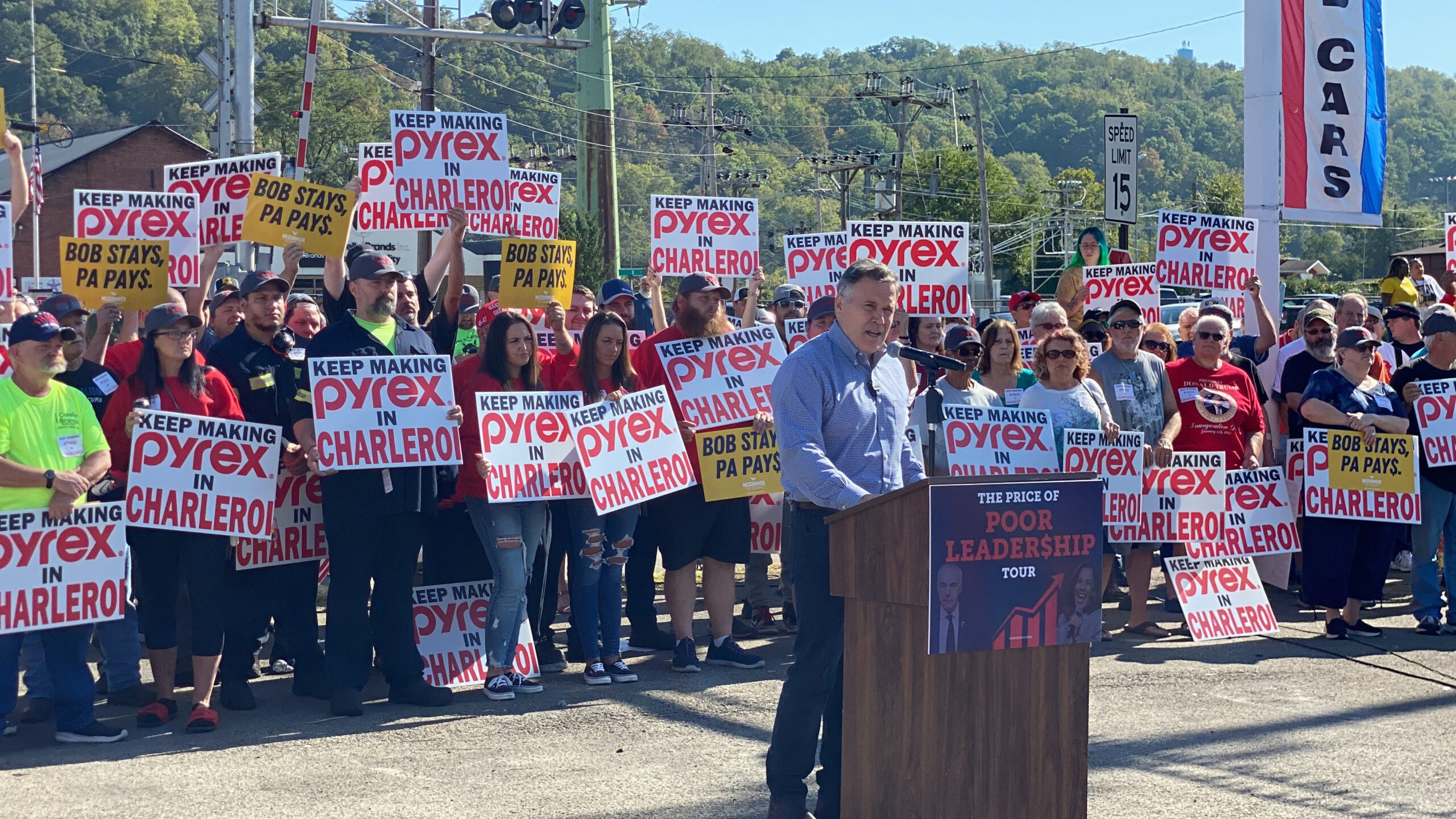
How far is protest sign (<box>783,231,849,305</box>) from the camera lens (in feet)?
44.1

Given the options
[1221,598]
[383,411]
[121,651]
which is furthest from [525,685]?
[1221,598]

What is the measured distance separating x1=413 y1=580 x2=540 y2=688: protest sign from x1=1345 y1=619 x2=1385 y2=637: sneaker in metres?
5.58

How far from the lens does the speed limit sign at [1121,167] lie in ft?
58.5

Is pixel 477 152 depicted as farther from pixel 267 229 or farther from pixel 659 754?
pixel 659 754

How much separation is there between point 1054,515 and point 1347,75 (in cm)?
902

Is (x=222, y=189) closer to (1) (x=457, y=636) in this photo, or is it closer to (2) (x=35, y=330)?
(2) (x=35, y=330)

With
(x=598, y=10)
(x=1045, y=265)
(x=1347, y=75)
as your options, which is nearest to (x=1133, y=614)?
(x=1347, y=75)

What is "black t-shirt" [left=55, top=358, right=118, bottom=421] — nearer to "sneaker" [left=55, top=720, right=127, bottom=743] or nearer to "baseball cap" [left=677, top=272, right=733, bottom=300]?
"sneaker" [left=55, top=720, right=127, bottom=743]

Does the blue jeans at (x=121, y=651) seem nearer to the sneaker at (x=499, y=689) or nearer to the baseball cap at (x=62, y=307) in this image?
the baseball cap at (x=62, y=307)

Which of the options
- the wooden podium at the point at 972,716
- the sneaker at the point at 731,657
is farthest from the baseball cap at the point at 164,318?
the wooden podium at the point at 972,716

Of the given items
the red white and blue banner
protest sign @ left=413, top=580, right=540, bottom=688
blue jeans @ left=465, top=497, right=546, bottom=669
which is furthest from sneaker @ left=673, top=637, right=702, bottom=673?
the red white and blue banner

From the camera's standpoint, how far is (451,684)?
8414mm

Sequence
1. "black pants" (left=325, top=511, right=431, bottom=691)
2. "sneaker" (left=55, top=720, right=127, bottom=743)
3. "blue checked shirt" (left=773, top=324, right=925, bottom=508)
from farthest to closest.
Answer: "black pants" (left=325, top=511, right=431, bottom=691) < "sneaker" (left=55, top=720, right=127, bottom=743) < "blue checked shirt" (left=773, top=324, right=925, bottom=508)

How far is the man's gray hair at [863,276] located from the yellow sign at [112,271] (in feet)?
16.8
